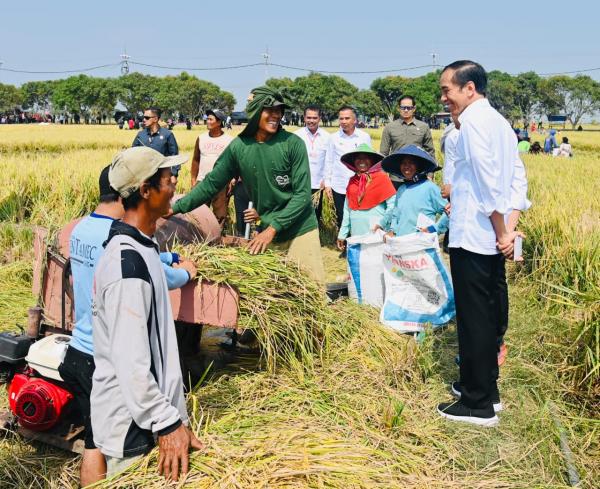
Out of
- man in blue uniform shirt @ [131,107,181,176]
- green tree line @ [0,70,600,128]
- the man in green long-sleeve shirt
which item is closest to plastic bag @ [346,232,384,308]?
the man in green long-sleeve shirt

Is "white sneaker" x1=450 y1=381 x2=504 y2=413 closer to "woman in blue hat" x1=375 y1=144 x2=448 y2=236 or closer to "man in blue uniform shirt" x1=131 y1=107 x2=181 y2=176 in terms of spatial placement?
Result: "woman in blue hat" x1=375 y1=144 x2=448 y2=236

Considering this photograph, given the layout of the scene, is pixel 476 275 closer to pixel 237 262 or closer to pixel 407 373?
pixel 407 373

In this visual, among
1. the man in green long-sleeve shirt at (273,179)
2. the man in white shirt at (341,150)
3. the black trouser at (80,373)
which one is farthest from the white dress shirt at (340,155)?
the black trouser at (80,373)

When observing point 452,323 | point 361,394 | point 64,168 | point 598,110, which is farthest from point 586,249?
point 598,110

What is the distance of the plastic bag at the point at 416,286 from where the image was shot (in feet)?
13.7

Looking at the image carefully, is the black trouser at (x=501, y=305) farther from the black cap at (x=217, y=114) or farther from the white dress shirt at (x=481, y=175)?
the black cap at (x=217, y=114)

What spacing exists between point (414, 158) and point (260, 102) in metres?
1.46

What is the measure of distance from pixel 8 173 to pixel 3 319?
3874 mm

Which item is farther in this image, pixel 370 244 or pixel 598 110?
pixel 598 110

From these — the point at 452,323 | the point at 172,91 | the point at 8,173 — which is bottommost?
the point at 452,323

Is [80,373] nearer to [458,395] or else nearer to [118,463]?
[118,463]

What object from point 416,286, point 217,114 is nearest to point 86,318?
point 416,286

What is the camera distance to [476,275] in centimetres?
295

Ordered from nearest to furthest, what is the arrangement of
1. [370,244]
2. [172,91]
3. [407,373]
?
[407,373] → [370,244] → [172,91]
